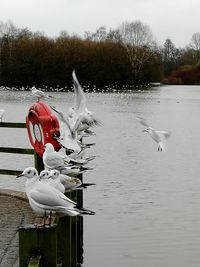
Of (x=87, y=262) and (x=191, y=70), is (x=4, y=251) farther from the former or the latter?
(x=191, y=70)

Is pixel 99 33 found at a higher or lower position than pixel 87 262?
higher

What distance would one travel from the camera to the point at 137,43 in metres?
94.3

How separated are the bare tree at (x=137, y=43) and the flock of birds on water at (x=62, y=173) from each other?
76.9 m

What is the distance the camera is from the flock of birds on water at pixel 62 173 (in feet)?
16.5

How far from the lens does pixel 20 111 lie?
118 ft

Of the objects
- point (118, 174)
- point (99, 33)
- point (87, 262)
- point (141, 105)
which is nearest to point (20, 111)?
point (141, 105)

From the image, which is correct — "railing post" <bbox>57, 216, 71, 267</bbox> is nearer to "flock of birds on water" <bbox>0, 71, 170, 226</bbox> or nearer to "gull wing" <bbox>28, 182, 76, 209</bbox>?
"flock of birds on water" <bbox>0, 71, 170, 226</bbox>

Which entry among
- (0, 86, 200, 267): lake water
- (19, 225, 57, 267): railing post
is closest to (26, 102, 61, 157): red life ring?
(0, 86, 200, 267): lake water

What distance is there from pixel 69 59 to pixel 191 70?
29821mm

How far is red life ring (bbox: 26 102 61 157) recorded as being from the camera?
8047 mm

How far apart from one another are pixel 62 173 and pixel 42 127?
149 centimetres

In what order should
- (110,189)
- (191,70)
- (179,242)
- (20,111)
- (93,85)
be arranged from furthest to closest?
1. (191,70)
2. (93,85)
3. (20,111)
4. (110,189)
5. (179,242)

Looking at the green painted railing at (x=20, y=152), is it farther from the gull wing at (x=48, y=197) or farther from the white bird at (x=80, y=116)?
the gull wing at (x=48, y=197)

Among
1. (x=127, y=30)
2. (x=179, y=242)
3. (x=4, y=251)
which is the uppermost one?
(x=127, y=30)
